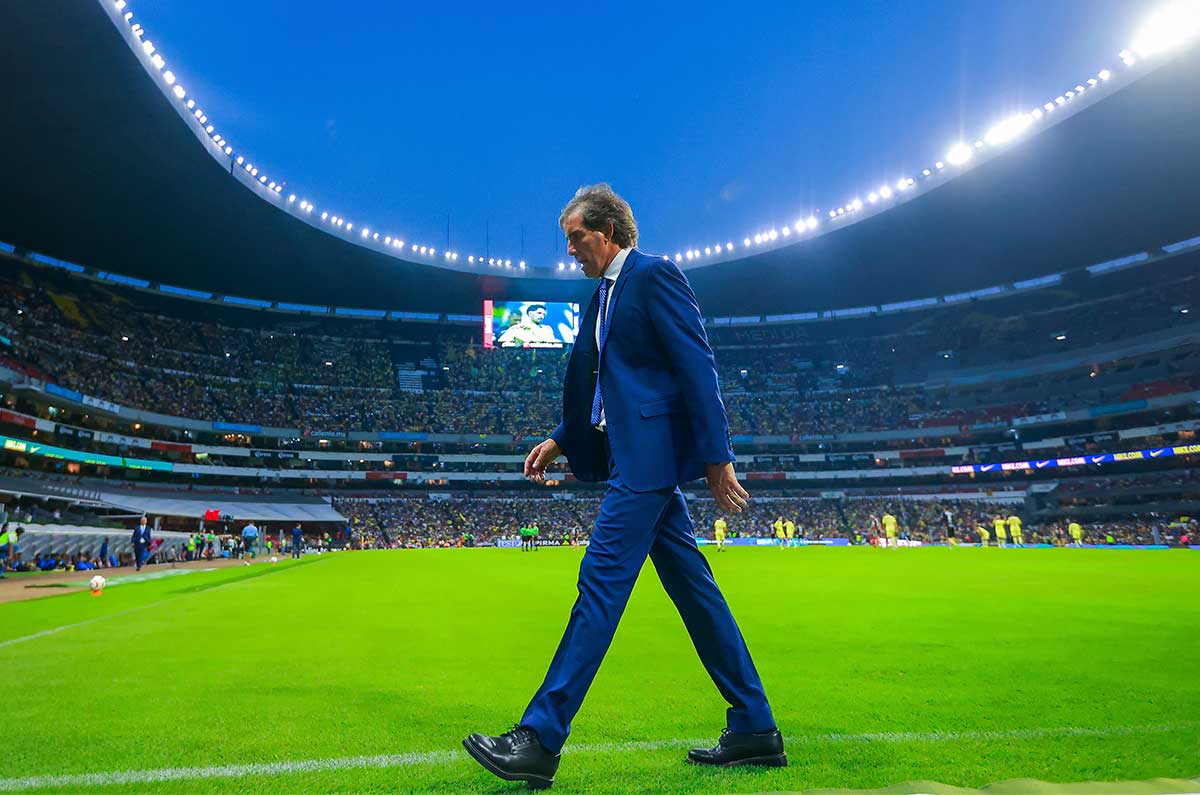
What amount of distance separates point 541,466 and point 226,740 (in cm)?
170

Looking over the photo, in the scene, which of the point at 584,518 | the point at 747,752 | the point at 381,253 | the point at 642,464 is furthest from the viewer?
the point at 584,518

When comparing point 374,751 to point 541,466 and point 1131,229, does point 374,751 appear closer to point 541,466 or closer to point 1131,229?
point 541,466

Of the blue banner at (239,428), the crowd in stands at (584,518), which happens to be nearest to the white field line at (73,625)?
the crowd in stands at (584,518)

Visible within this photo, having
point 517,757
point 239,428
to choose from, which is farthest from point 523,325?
point 517,757

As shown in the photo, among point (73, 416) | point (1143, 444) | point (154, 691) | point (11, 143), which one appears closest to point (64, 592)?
point (154, 691)

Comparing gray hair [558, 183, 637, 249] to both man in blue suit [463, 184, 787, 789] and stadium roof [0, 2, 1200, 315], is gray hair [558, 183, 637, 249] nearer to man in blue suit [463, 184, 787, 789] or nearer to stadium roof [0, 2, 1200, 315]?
man in blue suit [463, 184, 787, 789]

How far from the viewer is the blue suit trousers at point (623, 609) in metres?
2.28

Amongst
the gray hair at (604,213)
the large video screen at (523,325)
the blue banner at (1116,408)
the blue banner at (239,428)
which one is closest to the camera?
the gray hair at (604,213)

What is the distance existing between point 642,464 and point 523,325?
51.6 m

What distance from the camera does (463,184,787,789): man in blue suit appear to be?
2377 millimetres

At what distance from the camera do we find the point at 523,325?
2100 inches

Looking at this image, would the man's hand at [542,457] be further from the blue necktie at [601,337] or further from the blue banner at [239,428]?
the blue banner at [239,428]

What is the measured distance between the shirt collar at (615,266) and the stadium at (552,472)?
7.1 inches

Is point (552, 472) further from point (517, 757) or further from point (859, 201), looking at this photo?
point (517, 757)
